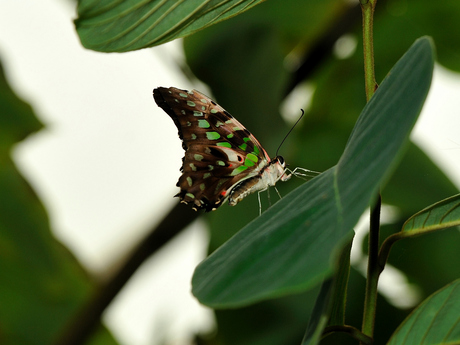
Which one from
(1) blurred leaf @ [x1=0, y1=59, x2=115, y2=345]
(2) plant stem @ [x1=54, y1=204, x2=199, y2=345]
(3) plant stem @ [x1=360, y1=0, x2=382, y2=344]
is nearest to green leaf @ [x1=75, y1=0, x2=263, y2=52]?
(3) plant stem @ [x1=360, y1=0, x2=382, y2=344]

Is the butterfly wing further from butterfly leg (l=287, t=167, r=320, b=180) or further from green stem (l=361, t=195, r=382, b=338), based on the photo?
green stem (l=361, t=195, r=382, b=338)

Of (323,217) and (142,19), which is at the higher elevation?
(142,19)

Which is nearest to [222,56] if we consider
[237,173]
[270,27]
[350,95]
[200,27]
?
[270,27]

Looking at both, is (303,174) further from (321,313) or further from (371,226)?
(321,313)

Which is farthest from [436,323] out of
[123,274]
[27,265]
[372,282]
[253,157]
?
[27,265]

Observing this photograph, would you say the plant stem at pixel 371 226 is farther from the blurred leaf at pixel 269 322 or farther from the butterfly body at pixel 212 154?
the blurred leaf at pixel 269 322

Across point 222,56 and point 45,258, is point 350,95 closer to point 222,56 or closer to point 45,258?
point 222,56
